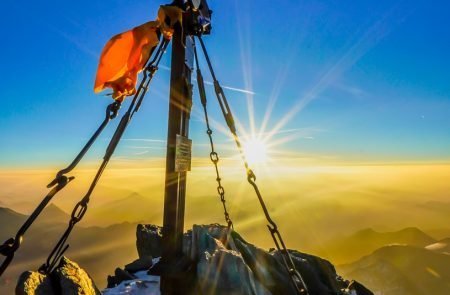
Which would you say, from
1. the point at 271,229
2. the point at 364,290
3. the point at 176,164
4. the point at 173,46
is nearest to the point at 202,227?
the point at 176,164

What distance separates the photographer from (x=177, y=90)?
6.07 metres

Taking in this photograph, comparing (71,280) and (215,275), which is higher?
(71,280)

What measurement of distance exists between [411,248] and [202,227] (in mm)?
202530

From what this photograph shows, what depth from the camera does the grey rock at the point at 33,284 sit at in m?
4.39

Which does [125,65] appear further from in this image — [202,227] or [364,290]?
[364,290]

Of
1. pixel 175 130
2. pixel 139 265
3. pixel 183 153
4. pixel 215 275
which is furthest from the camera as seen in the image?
pixel 139 265

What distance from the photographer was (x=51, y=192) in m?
4.06

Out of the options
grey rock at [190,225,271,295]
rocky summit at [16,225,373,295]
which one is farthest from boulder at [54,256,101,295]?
grey rock at [190,225,271,295]

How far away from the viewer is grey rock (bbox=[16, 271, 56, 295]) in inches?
173

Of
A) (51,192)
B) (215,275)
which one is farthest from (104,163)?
(215,275)

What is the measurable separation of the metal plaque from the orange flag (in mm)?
1276

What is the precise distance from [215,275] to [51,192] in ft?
13.0

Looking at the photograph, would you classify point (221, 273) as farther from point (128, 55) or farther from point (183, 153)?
point (128, 55)

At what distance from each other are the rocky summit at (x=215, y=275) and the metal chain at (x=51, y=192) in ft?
3.57
